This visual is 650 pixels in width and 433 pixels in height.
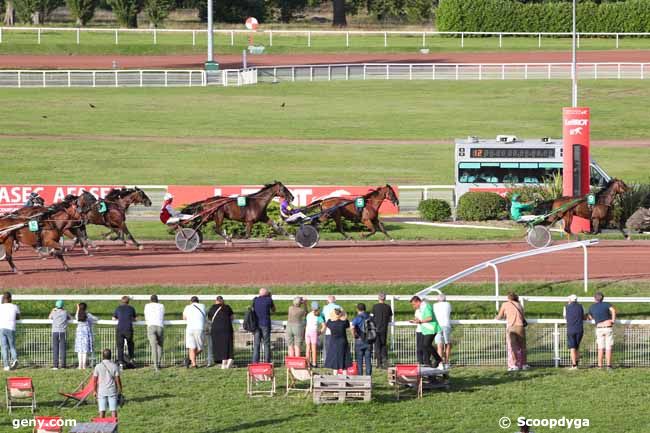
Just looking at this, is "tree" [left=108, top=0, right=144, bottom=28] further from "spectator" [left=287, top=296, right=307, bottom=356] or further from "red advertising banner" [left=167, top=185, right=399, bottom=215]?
"spectator" [left=287, top=296, right=307, bottom=356]

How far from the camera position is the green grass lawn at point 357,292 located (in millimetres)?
21469

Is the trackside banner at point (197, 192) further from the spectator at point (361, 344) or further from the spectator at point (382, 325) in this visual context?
the spectator at point (361, 344)

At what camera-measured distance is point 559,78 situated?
60.1 meters

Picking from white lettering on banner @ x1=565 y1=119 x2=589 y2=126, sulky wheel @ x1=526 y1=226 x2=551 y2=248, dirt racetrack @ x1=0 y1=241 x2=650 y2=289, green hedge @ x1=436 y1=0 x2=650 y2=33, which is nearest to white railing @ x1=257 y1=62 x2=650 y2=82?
green hedge @ x1=436 y1=0 x2=650 y2=33

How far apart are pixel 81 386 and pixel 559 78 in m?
46.1

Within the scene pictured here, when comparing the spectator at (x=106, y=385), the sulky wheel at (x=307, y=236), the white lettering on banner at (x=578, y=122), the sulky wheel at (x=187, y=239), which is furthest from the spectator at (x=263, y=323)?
the white lettering on banner at (x=578, y=122)

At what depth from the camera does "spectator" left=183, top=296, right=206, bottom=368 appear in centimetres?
1870

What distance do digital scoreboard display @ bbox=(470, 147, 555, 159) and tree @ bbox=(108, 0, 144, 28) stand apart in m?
47.0

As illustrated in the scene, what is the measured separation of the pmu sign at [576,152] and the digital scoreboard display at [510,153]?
327 centimetres

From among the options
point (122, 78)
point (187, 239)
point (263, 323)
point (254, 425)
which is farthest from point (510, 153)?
point (122, 78)

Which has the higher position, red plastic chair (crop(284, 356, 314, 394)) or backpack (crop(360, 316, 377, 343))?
backpack (crop(360, 316, 377, 343))

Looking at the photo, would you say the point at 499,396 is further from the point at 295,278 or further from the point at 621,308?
the point at 295,278

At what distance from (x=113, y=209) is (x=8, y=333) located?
8.71 m

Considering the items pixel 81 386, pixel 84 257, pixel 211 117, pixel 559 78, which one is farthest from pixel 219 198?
pixel 559 78
